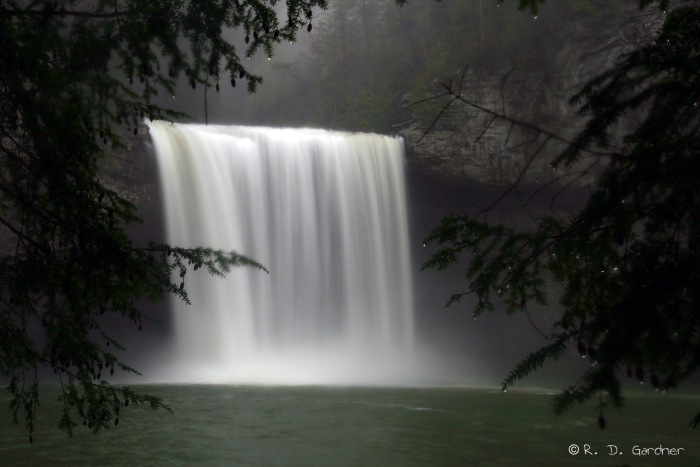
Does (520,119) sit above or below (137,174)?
above

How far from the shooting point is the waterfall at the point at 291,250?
15367 millimetres

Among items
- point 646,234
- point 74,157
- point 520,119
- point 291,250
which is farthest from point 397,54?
point 646,234

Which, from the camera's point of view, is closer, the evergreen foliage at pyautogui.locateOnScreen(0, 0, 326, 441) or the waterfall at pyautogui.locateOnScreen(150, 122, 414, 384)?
the evergreen foliage at pyautogui.locateOnScreen(0, 0, 326, 441)

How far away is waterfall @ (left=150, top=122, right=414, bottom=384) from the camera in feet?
50.4

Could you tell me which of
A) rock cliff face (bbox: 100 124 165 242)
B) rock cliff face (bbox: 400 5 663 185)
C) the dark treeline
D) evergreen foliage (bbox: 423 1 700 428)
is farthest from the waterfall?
evergreen foliage (bbox: 423 1 700 428)

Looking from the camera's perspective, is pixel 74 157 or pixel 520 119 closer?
pixel 74 157

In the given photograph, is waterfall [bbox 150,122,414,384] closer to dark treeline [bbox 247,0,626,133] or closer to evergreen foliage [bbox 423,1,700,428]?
dark treeline [bbox 247,0,626,133]

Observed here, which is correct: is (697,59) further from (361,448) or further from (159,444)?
(159,444)

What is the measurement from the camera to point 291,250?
57.4ft

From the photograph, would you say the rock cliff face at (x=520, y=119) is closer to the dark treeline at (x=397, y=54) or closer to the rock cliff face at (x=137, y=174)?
the dark treeline at (x=397, y=54)

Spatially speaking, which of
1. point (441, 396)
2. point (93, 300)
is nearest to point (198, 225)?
point (441, 396)

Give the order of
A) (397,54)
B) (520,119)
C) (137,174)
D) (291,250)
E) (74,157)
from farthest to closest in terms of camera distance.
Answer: (397,54) → (520,119) → (291,250) → (137,174) → (74,157)

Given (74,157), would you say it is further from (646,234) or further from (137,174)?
(137,174)

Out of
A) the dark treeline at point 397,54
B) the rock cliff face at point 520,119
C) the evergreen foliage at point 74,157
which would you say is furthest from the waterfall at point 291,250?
the evergreen foliage at point 74,157
